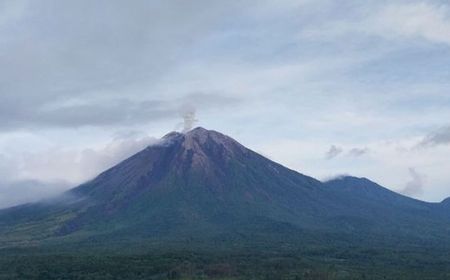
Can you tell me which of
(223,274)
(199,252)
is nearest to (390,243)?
(199,252)

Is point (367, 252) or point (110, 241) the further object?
point (110, 241)

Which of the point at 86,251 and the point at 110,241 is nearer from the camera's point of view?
the point at 86,251

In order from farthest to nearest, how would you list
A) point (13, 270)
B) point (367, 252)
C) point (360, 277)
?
point (367, 252)
point (13, 270)
point (360, 277)

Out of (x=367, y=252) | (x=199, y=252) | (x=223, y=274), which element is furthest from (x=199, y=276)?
(x=367, y=252)

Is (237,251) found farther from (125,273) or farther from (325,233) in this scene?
(325,233)

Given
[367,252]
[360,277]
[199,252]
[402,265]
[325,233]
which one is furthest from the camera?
[325,233]

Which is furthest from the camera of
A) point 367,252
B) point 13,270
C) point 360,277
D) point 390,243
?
point 390,243

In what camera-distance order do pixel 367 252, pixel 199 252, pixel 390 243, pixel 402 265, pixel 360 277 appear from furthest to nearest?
pixel 390 243 < pixel 367 252 < pixel 199 252 < pixel 402 265 < pixel 360 277

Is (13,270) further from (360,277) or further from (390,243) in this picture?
(390,243)
